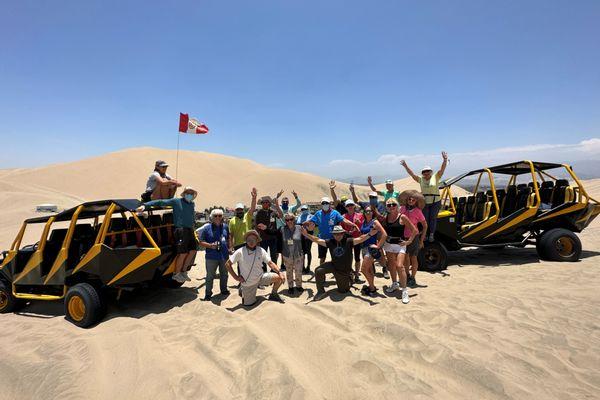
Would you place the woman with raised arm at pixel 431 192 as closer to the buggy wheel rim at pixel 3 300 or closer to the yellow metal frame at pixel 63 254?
the yellow metal frame at pixel 63 254

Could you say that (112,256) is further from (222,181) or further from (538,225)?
(222,181)

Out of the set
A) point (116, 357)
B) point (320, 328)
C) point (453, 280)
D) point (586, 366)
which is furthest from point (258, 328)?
point (453, 280)

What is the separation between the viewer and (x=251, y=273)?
4977 mm

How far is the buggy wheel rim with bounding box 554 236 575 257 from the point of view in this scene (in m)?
6.91

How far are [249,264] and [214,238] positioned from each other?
39.6 inches

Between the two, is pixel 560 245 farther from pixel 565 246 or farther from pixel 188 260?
pixel 188 260

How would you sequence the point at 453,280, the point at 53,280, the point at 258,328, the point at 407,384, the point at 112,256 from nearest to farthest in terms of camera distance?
the point at 407,384
the point at 258,328
the point at 112,256
the point at 53,280
the point at 453,280

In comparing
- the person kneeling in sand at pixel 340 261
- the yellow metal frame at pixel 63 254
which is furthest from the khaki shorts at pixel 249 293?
the yellow metal frame at pixel 63 254

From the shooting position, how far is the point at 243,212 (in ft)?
20.9

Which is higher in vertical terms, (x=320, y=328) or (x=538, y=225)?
(x=538, y=225)

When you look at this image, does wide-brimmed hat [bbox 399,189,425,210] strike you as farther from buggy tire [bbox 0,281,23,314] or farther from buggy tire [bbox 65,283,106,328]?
buggy tire [bbox 0,281,23,314]

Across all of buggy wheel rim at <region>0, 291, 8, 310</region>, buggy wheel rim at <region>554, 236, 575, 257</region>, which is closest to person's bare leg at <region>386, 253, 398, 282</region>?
buggy wheel rim at <region>554, 236, 575, 257</region>

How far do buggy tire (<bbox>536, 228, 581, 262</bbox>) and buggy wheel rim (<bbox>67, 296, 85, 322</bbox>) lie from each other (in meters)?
9.23

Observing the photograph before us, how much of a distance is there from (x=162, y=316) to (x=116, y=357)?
1.19 meters
